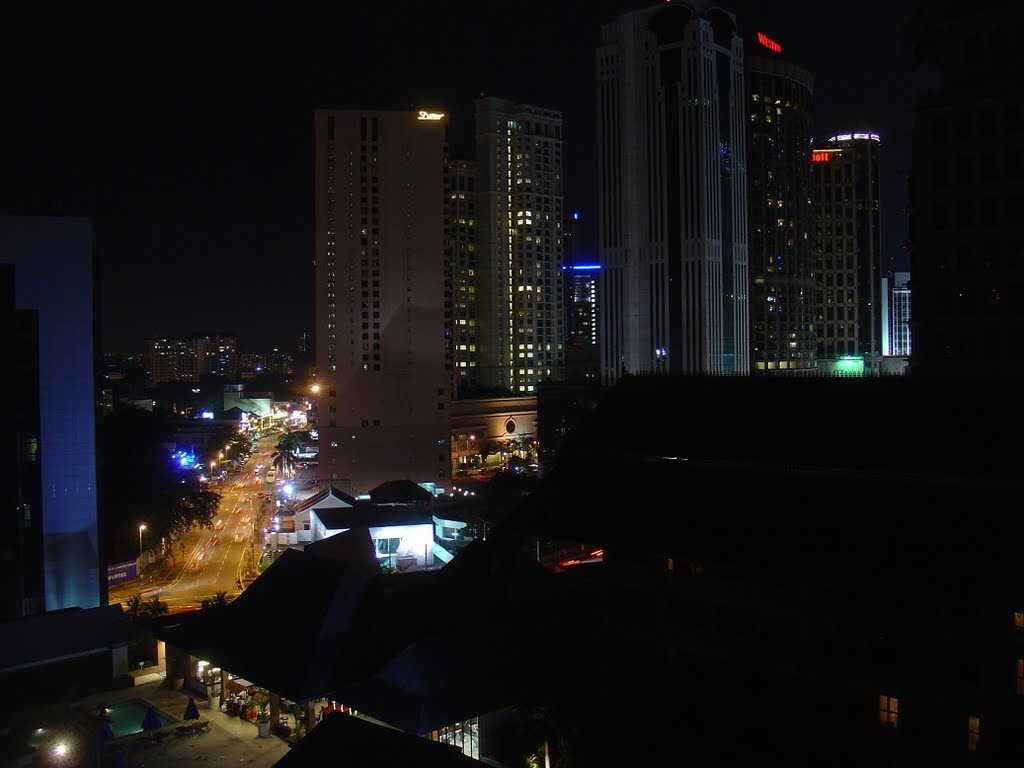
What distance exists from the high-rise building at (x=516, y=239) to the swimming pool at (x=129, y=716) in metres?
80.0

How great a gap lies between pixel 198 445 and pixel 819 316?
2815 inches

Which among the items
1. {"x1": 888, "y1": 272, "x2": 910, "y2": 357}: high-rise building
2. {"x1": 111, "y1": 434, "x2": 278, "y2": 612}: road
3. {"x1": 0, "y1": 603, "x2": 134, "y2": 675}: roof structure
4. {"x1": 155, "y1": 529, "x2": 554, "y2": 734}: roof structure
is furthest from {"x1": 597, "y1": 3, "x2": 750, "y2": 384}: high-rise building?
{"x1": 0, "y1": 603, "x2": 134, "y2": 675}: roof structure

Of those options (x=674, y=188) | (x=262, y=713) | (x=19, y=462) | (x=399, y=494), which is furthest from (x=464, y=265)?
(x=262, y=713)

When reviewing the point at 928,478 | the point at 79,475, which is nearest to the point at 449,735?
the point at 928,478

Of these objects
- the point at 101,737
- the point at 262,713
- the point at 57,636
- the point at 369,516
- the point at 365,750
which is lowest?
the point at 262,713

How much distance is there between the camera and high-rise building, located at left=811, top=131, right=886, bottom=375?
103 metres

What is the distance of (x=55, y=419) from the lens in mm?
32719

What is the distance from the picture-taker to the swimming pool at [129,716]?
74.2 feet

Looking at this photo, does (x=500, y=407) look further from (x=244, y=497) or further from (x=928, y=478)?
(x=928, y=478)

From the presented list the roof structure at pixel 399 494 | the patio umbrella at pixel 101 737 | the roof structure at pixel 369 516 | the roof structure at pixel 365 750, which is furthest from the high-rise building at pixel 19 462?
the roof structure at pixel 365 750

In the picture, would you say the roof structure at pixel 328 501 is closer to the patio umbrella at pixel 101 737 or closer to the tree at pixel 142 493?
the tree at pixel 142 493

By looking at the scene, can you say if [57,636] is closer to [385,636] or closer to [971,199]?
[385,636]

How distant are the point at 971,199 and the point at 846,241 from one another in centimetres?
8134

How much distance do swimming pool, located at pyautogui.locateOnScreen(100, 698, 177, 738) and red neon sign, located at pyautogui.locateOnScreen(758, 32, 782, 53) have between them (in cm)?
9693
